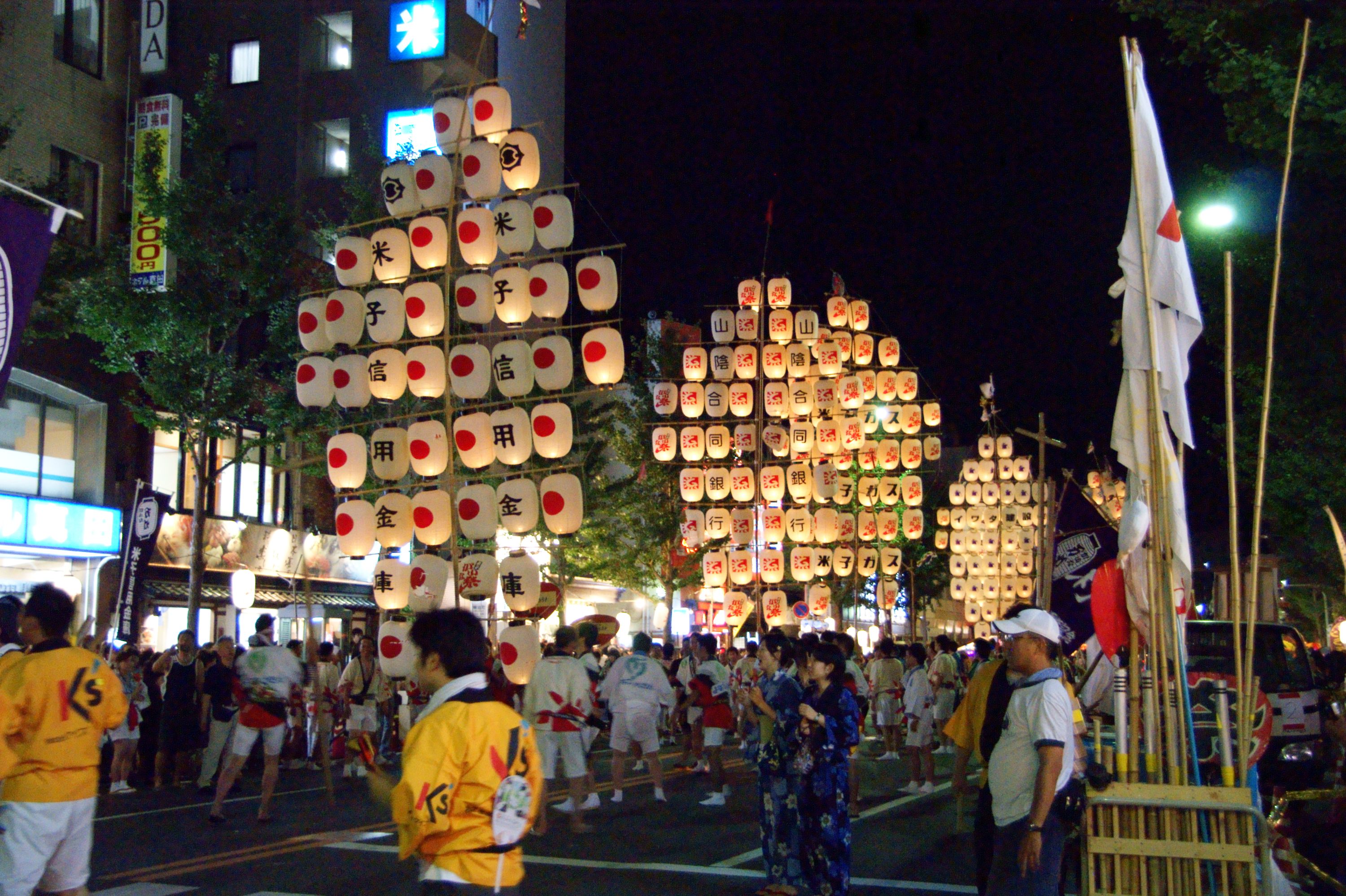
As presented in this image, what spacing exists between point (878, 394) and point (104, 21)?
2254cm

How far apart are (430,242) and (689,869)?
1075cm

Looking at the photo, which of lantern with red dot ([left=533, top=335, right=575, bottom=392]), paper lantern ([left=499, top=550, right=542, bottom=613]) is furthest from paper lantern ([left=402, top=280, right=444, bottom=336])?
paper lantern ([left=499, top=550, right=542, bottom=613])

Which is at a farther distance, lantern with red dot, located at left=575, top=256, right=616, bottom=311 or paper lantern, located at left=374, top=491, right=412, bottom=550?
lantern with red dot, located at left=575, top=256, right=616, bottom=311

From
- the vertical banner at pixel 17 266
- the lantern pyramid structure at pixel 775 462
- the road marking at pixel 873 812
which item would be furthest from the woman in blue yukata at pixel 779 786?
the lantern pyramid structure at pixel 775 462

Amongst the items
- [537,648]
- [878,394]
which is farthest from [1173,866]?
[878,394]

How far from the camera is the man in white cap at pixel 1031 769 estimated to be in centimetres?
542

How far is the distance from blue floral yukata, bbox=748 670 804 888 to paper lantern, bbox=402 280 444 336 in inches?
391

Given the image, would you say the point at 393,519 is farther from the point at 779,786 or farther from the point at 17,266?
the point at 779,786

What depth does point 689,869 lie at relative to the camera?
9609mm

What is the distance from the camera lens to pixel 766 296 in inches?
1289

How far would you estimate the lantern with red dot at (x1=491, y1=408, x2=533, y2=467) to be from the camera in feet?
56.1

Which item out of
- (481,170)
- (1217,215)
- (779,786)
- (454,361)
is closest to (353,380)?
(454,361)

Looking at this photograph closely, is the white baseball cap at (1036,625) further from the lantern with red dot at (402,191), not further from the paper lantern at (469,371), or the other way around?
the lantern with red dot at (402,191)

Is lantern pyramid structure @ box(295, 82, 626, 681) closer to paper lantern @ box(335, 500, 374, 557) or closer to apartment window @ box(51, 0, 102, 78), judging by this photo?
paper lantern @ box(335, 500, 374, 557)
